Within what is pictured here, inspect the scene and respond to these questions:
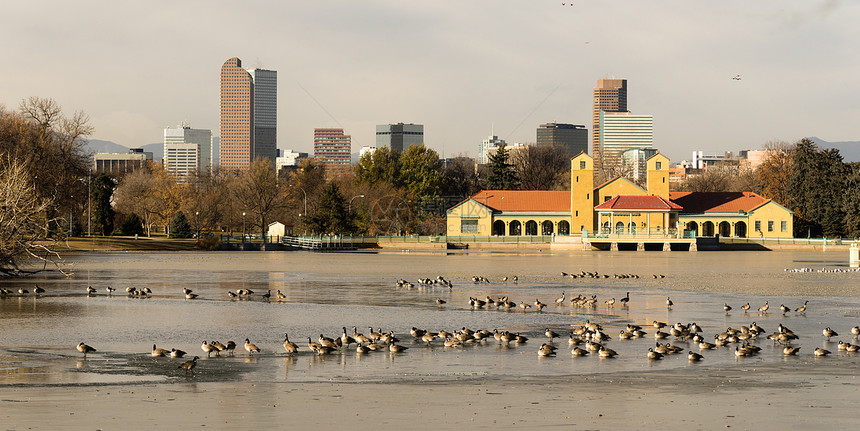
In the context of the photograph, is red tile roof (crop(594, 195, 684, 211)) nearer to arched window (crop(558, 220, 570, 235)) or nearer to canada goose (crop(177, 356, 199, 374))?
arched window (crop(558, 220, 570, 235))

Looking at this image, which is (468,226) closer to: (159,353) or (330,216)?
(330,216)

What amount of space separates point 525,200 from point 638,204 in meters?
13.9

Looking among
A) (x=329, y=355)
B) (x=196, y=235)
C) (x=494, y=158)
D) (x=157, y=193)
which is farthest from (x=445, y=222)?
(x=329, y=355)

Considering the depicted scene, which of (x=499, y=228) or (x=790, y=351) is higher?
(x=499, y=228)

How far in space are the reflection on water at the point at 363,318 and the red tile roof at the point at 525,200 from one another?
53.7 metres

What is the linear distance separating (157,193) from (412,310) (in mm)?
105768

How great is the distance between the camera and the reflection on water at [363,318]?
20.0 meters

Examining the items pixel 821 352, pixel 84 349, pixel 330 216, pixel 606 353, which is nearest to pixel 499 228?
pixel 330 216

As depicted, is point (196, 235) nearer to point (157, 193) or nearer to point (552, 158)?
point (157, 193)

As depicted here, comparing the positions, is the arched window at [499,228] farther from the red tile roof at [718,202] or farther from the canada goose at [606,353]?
the canada goose at [606,353]

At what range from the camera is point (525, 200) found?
378ft

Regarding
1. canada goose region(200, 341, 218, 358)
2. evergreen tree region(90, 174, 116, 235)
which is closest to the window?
evergreen tree region(90, 174, 116, 235)

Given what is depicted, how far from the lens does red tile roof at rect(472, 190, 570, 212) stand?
114 m

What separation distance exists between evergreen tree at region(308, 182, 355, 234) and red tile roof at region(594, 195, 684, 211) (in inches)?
1145
